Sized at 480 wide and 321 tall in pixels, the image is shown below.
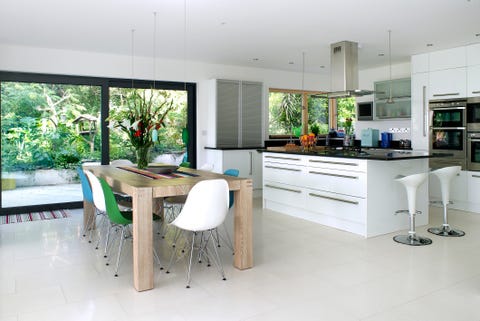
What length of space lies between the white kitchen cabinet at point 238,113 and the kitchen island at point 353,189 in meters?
1.84

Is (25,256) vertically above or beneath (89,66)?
beneath

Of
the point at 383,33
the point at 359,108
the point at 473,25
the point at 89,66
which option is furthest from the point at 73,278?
the point at 359,108

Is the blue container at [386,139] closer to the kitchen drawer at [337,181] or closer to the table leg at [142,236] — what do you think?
the kitchen drawer at [337,181]

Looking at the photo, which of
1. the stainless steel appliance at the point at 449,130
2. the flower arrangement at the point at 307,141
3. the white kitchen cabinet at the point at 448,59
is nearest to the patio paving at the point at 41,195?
the flower arrangement at the point at 307,141

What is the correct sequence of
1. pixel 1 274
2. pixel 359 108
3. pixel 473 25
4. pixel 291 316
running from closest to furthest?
pixel 291 316
pixel 1 274
pixel 473 25
pixel 359 108

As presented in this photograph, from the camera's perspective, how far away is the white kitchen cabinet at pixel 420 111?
6.79m

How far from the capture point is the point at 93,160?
6793 mm

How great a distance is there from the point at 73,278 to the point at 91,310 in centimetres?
73

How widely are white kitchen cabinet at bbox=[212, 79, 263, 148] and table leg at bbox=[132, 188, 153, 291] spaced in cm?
434

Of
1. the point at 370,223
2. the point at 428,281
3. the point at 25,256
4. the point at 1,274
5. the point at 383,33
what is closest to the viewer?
the point at 428,281

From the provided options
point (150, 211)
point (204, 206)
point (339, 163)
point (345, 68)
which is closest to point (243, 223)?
point (204, 206)

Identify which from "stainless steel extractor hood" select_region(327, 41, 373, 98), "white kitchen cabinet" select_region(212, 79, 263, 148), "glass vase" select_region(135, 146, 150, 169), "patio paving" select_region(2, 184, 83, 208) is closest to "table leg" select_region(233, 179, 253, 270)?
"glass vase" select_region(135, 146, 150, 169)

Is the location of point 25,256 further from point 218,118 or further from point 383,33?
point 383,33

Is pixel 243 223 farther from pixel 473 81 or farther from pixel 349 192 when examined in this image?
pixel 473 81
